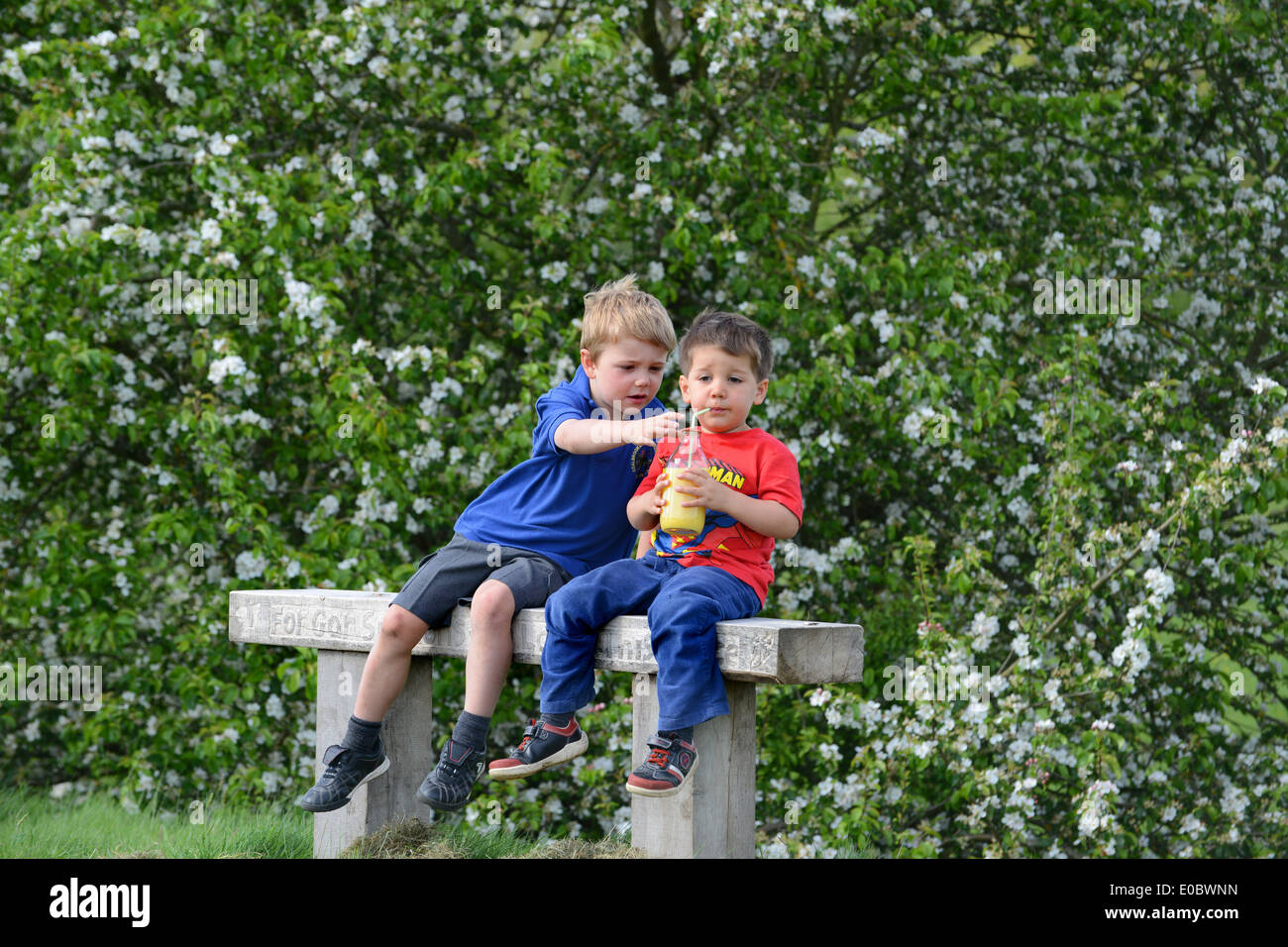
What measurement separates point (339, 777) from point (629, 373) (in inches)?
49.3

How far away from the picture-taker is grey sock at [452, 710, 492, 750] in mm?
3176

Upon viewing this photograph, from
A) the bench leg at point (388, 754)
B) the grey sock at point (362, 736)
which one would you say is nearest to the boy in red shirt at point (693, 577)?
the grey sock at point (362, 736)

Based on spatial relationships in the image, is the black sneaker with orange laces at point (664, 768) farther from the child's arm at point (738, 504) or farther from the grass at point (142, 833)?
the grass at point (142, 833)

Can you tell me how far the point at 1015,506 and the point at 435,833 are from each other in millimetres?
3039

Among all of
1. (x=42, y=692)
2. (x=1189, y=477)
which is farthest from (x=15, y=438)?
(x=1189, y=477)

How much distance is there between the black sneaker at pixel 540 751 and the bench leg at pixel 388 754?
716 mm

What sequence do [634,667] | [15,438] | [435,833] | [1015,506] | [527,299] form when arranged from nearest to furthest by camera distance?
[634,667] < [435,833] < [527,299] < [1015,506] < [15,438]

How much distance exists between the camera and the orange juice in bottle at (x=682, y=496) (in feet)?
9.73

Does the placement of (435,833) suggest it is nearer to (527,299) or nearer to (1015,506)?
(527,299)

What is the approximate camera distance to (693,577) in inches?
121

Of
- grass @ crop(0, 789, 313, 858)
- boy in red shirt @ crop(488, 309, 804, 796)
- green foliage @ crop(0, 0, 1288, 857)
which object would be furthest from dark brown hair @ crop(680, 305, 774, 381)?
green foliage @ crop(0, 0, 1288, 857)

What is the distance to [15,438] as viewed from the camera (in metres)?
6.13

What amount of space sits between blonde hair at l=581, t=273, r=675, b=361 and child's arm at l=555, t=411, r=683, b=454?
0.63 feet

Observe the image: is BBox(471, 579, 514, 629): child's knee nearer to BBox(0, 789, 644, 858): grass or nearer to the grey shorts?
the grey shorts
